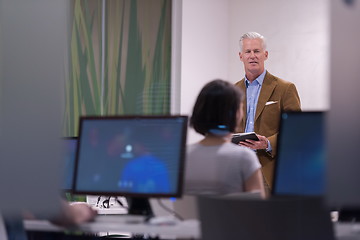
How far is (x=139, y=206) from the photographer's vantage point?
2.78 meters

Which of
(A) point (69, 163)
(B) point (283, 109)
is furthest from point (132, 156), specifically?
(B) point (283, 109)

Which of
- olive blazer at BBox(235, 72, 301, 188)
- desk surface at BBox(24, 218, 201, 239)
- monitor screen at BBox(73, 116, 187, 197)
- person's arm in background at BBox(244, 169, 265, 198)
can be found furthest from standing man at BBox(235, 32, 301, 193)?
desk surface at BBox(24, 218, 201, 239)

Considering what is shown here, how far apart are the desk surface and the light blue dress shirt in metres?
2.33

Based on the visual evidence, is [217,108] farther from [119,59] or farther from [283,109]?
[119,59]

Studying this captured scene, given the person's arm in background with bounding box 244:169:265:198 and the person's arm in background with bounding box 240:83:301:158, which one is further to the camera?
the person's arm in background with bounding box 240:83:301:158

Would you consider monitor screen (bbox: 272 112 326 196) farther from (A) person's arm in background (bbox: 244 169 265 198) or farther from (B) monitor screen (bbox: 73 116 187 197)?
(B) monitor screen (bbox: 73 116 187 197)

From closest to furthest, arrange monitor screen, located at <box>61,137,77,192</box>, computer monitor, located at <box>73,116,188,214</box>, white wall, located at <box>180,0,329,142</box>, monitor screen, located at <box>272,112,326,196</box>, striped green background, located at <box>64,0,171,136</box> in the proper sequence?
1. monitor screen, located at <box>272,112,326,196</box>
2. computer monitor, located at <box>73,116,188,214</box>
3. monitor screen, located at <box>61,137,77,192</box>
4. striped green background, located at <box>64,0,171,136</box>
5. white wall, located at <box>180,0,329,142</box>

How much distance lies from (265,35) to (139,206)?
447 cm

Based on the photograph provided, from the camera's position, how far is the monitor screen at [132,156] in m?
2.64

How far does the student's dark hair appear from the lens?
9.34 feet

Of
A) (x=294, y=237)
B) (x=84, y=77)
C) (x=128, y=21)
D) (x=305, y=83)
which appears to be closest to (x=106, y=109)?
(x=84, y=77)

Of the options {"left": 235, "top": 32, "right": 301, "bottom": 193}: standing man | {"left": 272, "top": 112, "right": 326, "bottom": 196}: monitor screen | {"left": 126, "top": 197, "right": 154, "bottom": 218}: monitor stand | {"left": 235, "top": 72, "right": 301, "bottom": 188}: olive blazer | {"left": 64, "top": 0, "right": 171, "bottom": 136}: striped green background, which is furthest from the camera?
{"left": 64, "top": 0, "right": 171, "bottom": 136}: striped green background

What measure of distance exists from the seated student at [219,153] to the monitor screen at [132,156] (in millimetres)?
154

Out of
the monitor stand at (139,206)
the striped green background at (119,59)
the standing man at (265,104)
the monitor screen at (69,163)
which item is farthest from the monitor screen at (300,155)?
the striped green background at (119,59)
